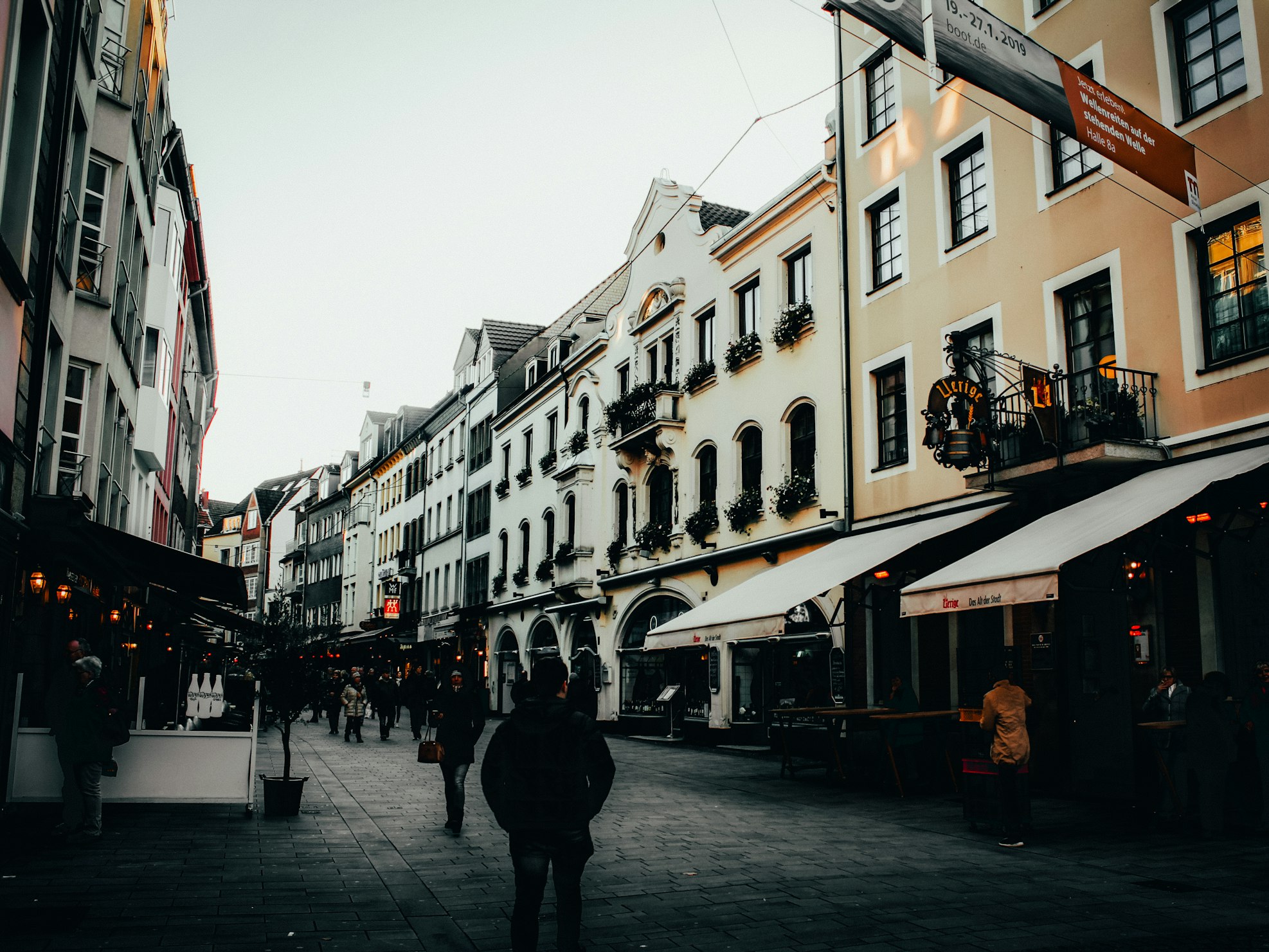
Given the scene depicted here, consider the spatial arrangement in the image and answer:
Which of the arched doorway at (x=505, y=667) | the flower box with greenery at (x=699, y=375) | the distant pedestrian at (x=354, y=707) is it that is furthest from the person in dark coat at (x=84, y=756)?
the arched doorway at (x=505, y=667)

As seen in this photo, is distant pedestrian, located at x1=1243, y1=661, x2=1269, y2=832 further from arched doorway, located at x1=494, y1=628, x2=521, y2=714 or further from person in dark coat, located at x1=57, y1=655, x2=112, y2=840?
arched doorway, located at x1=494, y1=628, x2=521, y2=714

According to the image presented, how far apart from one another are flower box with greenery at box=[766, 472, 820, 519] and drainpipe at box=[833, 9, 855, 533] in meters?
1.05

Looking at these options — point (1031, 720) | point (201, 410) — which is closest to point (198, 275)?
point (201, 410)

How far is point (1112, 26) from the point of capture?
14422 millimetres

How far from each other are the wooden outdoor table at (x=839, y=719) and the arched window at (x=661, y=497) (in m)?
10.8

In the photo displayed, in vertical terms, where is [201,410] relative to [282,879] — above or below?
above

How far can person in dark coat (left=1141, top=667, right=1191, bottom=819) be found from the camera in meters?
11.1

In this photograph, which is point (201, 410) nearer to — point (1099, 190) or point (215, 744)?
point (215, 744)

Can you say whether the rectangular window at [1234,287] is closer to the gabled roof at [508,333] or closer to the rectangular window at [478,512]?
the rectangular window at [478,512]

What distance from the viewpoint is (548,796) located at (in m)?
5.46

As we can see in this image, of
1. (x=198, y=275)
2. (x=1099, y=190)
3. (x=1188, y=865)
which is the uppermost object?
(x=198, y=275)

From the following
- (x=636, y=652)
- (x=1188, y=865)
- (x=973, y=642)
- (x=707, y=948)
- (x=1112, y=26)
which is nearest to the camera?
(x=707, y=948)

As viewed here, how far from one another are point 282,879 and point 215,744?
3925mm

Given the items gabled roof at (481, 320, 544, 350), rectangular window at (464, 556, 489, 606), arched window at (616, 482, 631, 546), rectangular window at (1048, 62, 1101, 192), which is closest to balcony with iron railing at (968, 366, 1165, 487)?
rectangular window at (1048, 62, 1101, 192)
